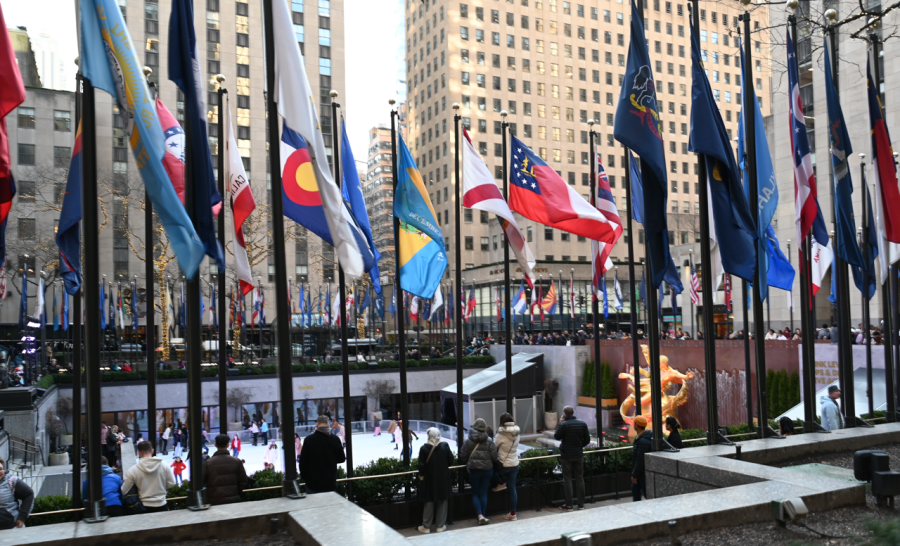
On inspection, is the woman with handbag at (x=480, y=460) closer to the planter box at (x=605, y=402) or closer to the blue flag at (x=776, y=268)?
the blue flag at (x=776, y=268)

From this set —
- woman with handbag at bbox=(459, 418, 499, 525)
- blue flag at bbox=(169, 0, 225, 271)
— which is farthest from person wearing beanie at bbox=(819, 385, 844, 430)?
blue flag at bbox=(169, 0, 225, 271)

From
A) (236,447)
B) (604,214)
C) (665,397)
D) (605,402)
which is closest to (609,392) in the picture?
(605,402)

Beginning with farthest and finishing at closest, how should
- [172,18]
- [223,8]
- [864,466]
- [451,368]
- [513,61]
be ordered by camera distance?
[513,61], [223,8], [451,368], [172,18], [864,466]

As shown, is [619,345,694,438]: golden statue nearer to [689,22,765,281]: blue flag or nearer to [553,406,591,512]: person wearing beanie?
[553,406,591,512]: person wearing beanie

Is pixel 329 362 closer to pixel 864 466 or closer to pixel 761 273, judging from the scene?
pixel 761 273

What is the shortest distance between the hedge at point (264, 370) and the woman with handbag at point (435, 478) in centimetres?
1956

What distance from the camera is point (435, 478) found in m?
11.7

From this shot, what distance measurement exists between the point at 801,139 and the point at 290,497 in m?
9.95

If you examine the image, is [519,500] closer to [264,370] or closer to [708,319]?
[708,319]

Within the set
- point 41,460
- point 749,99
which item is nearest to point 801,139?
point 749,99

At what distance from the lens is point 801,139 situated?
12.1 m

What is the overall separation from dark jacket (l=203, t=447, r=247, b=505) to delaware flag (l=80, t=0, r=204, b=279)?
3.30 meters

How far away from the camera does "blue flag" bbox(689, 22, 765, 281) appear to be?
10.1 metres

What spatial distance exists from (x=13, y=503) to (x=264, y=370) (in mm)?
31349
